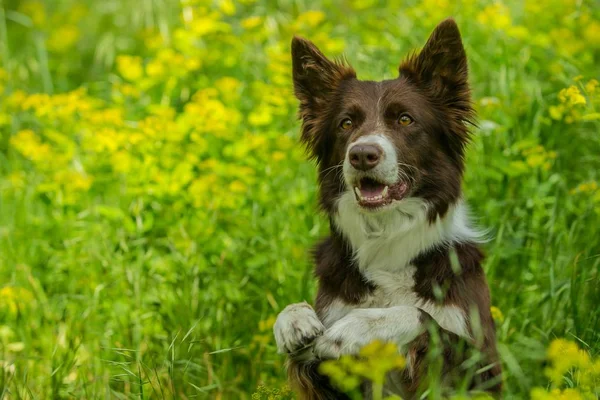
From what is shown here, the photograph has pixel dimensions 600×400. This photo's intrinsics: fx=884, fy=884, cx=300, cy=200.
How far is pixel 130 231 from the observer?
509 centimetres

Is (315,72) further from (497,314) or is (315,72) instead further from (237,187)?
(497,314)

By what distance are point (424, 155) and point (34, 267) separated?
8.71ft

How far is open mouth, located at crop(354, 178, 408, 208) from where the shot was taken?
3625 mm

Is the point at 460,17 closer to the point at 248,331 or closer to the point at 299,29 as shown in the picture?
the point at 299,29

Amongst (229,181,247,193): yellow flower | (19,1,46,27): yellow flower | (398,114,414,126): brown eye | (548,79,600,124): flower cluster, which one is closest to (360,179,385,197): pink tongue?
(398,114,414,126): brown eye

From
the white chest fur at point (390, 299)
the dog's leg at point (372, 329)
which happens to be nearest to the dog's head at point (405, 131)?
the white chest fur at point (390, 299)

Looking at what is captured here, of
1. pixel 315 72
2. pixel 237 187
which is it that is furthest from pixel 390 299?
pixel 237 187

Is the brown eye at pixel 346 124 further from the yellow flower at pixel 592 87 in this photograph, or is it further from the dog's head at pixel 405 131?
the yellow flower at pixel 592 87

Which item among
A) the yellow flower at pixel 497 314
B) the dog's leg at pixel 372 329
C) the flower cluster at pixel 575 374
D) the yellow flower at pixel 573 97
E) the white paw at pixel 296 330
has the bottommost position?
the yellow flower at pixel 497 314

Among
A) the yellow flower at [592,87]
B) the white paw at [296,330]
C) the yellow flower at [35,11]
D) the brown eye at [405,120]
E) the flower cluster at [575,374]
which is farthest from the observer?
the yellow flower at [35,11]


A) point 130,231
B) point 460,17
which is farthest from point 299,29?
point 130,231

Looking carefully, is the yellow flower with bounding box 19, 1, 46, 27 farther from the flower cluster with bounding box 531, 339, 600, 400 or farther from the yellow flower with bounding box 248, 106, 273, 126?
the flower cluster with bounding box 531, 339, 600, 400

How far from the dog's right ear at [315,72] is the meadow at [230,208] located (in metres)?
1.00

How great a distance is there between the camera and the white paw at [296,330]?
338 cm
